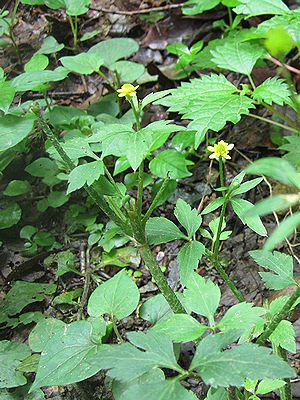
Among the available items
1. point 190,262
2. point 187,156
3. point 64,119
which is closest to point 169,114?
point 187,156

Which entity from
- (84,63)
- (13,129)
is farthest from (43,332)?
(84,63)

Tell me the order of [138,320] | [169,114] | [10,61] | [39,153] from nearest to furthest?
[138,320]
[39,153]
[169,114]
[10,61]

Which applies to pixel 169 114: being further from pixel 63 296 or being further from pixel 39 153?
pixel 63 296

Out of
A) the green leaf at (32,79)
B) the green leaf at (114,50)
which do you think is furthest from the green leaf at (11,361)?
the green leaf at (114,50)

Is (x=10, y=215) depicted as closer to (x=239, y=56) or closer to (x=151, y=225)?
(x=151, y=225)

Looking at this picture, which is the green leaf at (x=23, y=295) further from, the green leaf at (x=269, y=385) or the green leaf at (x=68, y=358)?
the green leaf at (x=269, y=385)

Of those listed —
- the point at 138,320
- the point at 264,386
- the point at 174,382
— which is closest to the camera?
the point at 174,382

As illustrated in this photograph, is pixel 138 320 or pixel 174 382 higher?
pixel 174 382
